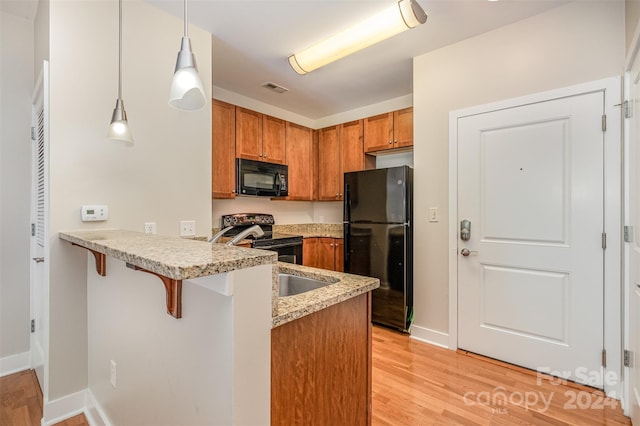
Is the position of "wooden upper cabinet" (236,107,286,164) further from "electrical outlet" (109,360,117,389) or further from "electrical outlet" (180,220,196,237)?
"electrical outlet" (109,360,117,389)

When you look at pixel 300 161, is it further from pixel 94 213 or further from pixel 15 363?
pixel 15 363

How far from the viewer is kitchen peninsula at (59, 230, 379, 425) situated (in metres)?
0.81

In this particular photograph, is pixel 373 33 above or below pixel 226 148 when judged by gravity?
above

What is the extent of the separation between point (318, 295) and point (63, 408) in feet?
5.80

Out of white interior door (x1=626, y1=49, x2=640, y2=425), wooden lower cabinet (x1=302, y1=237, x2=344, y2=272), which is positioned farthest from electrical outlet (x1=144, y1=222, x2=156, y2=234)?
white interior door (x1=626, y1=49, x2=640, y2=425)

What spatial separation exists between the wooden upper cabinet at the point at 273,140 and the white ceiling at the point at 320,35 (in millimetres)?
360

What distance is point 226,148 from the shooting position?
10.7 ft

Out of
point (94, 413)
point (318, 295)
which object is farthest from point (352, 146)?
point (94, 413)

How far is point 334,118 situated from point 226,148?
1822 mm

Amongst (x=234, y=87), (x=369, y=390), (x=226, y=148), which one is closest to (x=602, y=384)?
(x=369, y=390)

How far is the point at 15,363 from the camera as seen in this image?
7.16ft

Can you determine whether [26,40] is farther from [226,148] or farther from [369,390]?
[369,390]

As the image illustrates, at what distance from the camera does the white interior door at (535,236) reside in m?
1.96

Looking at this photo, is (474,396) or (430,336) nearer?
(474,396)
